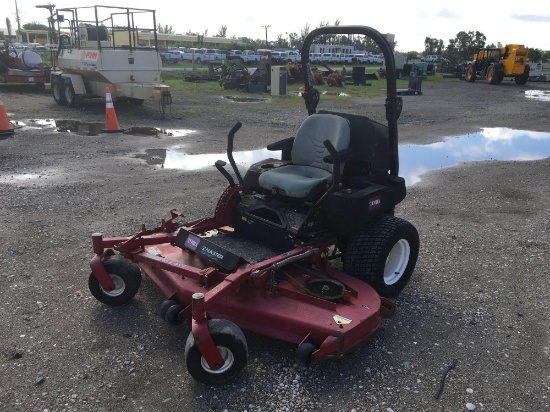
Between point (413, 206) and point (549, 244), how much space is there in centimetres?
161

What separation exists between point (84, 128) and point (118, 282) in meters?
8.11

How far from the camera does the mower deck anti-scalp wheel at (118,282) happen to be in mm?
3658

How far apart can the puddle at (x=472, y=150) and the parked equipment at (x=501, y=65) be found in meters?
15.2

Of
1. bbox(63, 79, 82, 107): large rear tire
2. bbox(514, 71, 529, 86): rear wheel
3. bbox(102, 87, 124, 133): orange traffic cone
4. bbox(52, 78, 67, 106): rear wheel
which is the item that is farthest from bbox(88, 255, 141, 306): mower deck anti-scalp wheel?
bbox(514, 71, 529, 86): rear wheel

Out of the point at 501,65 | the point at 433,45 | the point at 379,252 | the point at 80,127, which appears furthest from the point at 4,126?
the point at 433,45

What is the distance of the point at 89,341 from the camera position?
3.33m

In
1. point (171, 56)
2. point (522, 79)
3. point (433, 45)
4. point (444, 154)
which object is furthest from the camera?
point (433, 45)

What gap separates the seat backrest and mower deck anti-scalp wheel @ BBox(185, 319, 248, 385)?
1.76 metres

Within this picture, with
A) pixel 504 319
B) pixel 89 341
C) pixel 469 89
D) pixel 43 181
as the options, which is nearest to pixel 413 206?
pixel 504 319

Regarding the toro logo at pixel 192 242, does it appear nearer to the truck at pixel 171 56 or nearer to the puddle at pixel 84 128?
the puddle at pixel 84 128

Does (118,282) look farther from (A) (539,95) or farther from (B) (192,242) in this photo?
(A) (539,95)

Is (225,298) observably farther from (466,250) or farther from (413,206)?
(413,206)

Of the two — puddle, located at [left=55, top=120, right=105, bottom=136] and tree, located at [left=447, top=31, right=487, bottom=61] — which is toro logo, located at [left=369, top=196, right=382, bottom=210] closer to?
puddle, located at [left=55, top=120, right=105, bottom=136]

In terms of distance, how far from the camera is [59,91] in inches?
549
